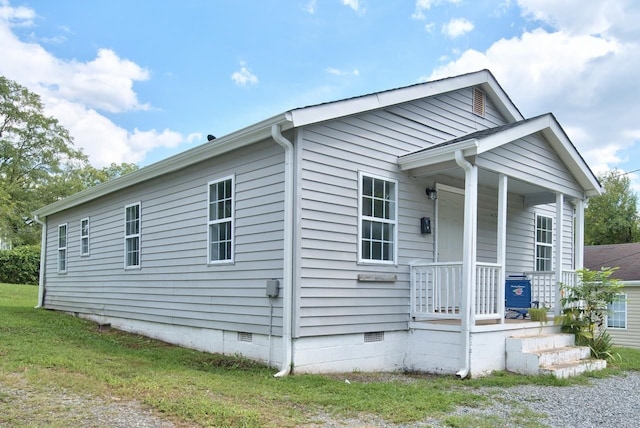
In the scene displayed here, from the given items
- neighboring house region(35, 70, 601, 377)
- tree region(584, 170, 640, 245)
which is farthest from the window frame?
tree region(584, 170, 640, 245)

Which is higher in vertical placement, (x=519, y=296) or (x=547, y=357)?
(x=519, y=296)

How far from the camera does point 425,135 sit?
345 inches

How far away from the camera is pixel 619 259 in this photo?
1855cm

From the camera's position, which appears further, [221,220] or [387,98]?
[221,220]

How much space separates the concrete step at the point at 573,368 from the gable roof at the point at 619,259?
32.6ft

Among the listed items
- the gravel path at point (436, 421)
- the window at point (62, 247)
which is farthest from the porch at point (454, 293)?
the window at point (62, 247)

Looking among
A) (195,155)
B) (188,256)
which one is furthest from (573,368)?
(195,155)

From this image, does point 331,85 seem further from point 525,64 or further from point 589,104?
point 589,104

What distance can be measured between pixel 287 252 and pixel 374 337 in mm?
1965

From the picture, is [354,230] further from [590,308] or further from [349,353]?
[590,308]

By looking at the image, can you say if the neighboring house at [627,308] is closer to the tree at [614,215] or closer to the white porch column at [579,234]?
the white porch column at [579,234]

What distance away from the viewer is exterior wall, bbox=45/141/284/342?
23.8 feet

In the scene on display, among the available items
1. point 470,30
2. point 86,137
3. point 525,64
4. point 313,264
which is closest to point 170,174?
point 313,264

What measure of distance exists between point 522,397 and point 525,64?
11.6m
